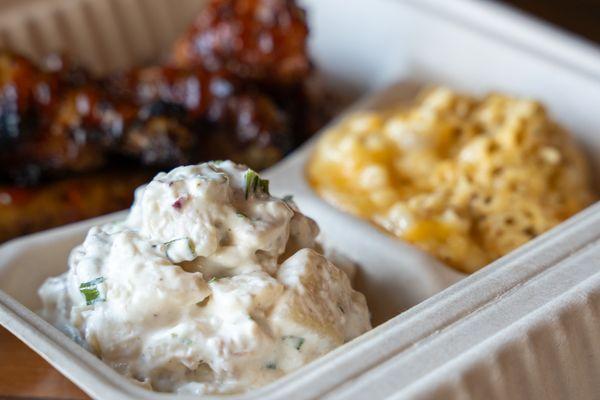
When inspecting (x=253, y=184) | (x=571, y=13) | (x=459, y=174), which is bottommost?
(x=571, y=13)

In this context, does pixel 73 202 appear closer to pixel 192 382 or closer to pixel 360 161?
pixel 360 161

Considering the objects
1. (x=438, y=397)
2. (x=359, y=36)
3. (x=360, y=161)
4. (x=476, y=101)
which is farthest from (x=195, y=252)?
(x=359, y=36)

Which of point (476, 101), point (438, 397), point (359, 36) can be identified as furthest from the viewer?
point (359, 36)

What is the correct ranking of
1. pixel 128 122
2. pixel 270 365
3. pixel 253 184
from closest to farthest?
pixel 270 365 → pixel 253 184 → pixel 128 122

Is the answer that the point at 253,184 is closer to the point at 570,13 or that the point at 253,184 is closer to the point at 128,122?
the point at 128,122

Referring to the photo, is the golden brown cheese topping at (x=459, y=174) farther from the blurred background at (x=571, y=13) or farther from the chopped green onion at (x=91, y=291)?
the blurred background at (x=571, y=13)

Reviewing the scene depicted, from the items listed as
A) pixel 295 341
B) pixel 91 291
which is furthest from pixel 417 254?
pixel 91 291

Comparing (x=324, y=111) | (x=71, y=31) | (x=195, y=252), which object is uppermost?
(x=195, y=252)

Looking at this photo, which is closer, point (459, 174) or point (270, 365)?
point (270, 365)
